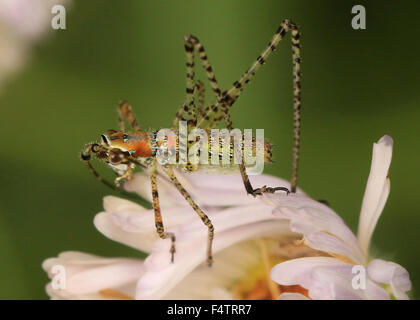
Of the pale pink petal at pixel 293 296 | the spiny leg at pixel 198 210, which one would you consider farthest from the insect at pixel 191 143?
the pale pink petal at pixel 293 296

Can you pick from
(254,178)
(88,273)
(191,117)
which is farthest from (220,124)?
(88,273)

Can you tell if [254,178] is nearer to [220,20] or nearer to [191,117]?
[191,117]

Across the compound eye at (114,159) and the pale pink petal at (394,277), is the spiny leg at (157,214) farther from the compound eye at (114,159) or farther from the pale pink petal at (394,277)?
the pale pink petal at (394,277)

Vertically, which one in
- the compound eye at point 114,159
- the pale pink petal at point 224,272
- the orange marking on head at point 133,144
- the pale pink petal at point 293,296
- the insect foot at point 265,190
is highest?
the orange marking on head at point 133,144

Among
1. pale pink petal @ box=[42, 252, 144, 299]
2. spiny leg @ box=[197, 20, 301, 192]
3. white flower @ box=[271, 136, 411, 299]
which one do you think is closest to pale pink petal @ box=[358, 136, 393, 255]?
white flower @ box=[271, 136, 411, 299]

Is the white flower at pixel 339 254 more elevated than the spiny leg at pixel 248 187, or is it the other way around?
the spiny leg at pixel 248 187
